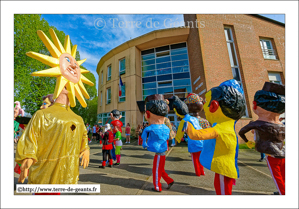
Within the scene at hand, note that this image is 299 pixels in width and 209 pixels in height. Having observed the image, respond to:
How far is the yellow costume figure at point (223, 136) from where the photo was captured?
5.61ft

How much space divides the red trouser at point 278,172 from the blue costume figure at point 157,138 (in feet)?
5.32

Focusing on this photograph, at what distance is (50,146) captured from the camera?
1546mm

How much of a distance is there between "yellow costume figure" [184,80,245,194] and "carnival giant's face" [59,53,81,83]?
1699 mm

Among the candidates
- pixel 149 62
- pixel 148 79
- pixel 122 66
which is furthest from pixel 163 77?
pixel 122 66

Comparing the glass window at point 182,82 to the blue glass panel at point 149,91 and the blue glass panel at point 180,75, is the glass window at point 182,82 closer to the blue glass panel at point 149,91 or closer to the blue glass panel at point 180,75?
the blue glass panel at point 180,75

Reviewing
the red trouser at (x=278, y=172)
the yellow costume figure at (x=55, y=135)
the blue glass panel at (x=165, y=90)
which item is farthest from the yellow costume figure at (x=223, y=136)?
the blue glass panel at (x=165, y=90)

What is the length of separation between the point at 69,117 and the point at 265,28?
452 inches

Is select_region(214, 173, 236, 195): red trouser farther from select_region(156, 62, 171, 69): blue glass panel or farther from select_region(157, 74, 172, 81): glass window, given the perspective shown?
select_region(156, 62, 171, 69): blue glass panel

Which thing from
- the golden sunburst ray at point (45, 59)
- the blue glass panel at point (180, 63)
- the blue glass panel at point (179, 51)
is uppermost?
the blue glass panel at point (179, 51)

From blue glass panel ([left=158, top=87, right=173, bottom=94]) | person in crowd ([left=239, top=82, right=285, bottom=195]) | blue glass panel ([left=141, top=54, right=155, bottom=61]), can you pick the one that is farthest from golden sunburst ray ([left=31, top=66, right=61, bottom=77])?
blue glass panel ([left=141, top=54, right=155, bottom=61])

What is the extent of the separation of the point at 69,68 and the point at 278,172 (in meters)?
3.36

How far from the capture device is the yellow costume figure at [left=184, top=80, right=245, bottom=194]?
1.71 meters

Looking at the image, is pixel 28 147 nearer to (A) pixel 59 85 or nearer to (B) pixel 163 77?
(A) pixel 59 85

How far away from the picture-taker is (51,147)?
5.08 ft
